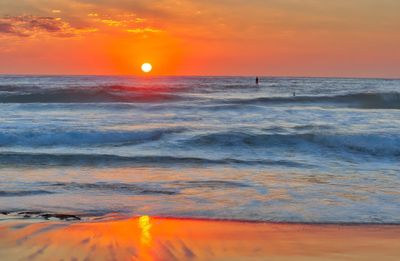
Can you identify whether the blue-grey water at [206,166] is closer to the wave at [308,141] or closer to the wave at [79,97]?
the wave at [308,141]

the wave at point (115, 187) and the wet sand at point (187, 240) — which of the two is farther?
the wave at point (115, 187)

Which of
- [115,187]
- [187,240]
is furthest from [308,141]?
[187,240]

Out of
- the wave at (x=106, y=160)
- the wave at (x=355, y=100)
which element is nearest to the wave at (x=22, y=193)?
the wave at (x=106, y=160)

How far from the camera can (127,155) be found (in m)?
12.5

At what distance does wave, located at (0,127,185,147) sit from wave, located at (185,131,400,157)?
1704mm

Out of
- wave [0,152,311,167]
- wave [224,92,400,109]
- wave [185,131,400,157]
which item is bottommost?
wave [224,92,400,109]

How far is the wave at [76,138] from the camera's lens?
14695 mm

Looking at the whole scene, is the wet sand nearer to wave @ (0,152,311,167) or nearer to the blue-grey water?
the blue-grey water

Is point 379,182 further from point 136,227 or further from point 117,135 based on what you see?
point 117,135

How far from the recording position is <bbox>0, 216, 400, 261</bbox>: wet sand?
480 centimetres

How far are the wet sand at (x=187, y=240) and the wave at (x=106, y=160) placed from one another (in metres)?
4.83

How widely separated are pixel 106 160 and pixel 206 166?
2270 millimetres

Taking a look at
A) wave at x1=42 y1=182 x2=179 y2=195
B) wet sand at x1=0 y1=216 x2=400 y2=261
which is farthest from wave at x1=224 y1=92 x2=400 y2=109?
wet sand at x1=0 y1=216 x2=400 y2=261

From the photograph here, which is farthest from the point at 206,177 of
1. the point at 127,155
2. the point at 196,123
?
the point at 196,123
